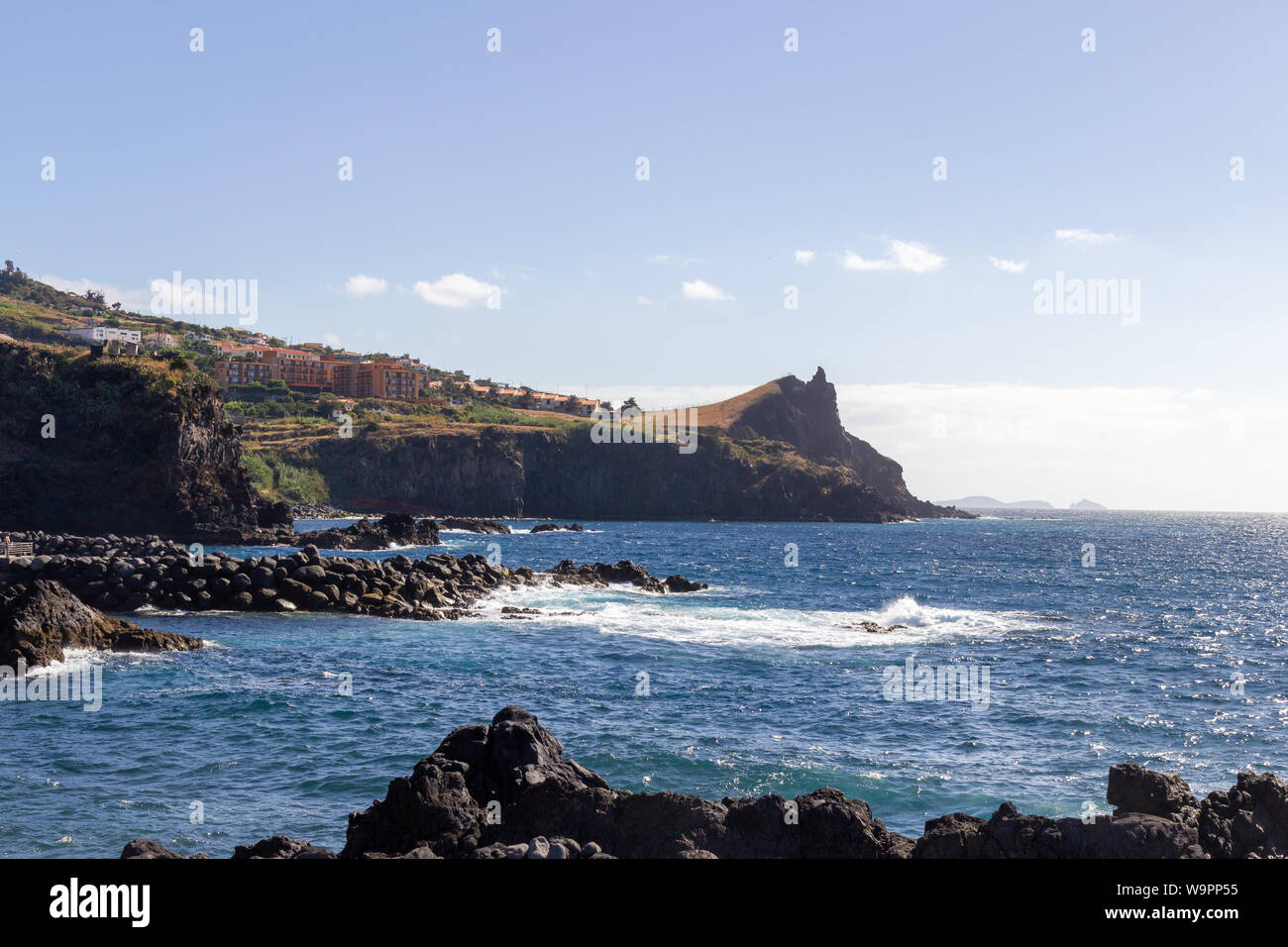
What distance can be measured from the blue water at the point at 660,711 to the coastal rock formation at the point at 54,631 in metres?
1.20

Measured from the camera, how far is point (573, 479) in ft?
566

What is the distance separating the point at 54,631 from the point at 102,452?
53.4 metres

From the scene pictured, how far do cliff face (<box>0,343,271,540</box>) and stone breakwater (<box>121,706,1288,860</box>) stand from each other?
6783cm

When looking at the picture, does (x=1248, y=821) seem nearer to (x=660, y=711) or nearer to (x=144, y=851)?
(x=660, y=711)

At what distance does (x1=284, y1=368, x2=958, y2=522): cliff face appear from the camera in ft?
474

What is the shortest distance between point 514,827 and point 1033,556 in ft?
312

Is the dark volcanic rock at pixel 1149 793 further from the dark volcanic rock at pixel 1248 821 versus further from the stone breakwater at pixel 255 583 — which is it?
the stone breakwater at pixel 255 583

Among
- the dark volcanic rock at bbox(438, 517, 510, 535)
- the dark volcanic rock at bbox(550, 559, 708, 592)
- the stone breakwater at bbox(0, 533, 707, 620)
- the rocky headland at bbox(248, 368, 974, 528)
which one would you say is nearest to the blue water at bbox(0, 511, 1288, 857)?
the stone breakwater at bbox(0, 533, 707, 620)

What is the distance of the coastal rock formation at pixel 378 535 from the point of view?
250 ft

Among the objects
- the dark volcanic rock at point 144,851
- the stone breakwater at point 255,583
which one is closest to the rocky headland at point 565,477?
the stone breakwater at point 255,583

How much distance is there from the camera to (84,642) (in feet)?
93.1

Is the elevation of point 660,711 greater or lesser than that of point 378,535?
lesser

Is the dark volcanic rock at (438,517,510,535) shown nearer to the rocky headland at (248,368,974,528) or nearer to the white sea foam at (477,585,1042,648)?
the rocky headland at (248,368,974,528)

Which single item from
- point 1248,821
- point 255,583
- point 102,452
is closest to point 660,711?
point 1248,821
